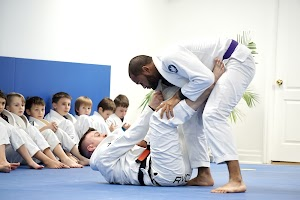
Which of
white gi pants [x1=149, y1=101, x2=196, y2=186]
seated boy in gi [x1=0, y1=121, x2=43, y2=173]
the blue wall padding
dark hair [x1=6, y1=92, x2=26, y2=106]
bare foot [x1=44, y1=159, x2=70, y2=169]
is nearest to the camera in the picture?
white gi pants [x1=149, y1=101, x2=196, y2=186]

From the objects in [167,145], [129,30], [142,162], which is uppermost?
[129,30]

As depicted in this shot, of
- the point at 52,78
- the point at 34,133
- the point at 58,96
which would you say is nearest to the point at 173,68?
the point at 34,133

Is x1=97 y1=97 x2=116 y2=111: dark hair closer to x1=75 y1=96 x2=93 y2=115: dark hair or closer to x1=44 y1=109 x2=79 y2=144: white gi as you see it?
x1=75 y1=96 x2=93 y2=115: dark hair

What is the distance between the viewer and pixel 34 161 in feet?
19.5

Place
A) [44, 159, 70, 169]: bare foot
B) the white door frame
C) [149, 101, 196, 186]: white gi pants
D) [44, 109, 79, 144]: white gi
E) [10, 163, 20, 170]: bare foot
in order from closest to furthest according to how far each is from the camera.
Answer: [149, 101, 196, 186]: white gi pants, [10, 163, 20, 170]: bare foot, [44, 159, 70, 169]: bare foot, [44, 109, 79, 144]: white gi, the white door frame

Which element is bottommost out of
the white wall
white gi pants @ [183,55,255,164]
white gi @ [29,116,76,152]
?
white gi @ [29,116,76,152]

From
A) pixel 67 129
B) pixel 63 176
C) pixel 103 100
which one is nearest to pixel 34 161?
pixel 67 129

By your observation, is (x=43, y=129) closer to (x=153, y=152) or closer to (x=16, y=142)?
(x=16, y=142)

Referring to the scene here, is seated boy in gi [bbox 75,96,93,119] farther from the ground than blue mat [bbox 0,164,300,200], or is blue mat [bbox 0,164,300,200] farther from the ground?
seated boy in gi [bbox 75,96,93,119]

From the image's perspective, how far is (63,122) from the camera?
6559mm

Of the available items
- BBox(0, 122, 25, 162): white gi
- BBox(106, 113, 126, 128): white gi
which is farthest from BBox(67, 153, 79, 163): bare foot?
BBox(106, 113, 126, 128): white gi

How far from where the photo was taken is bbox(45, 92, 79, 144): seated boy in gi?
6547 millimetres

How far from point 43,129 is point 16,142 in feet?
2.11

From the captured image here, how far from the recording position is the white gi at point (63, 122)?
6.54 meters
